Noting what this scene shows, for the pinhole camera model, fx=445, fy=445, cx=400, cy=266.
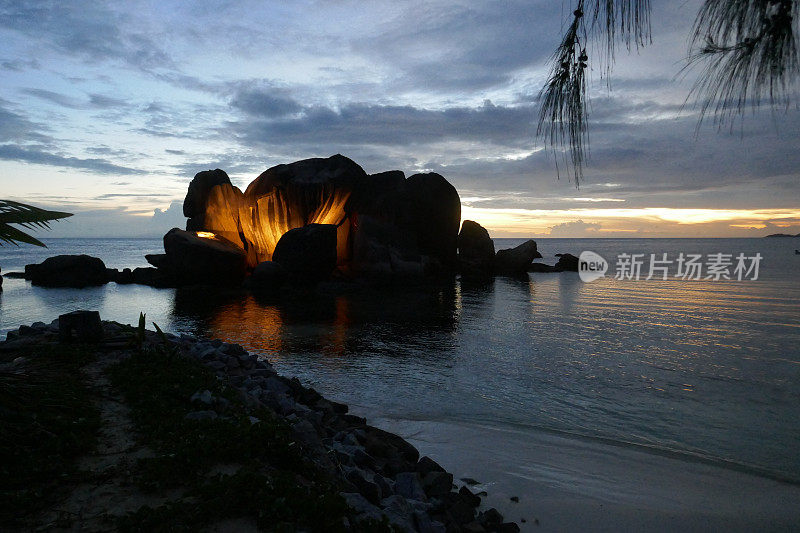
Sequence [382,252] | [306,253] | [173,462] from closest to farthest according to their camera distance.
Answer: [173,462] → [306,253] → [382,252]

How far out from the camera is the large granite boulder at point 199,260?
121ft

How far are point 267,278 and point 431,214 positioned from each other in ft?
66.3

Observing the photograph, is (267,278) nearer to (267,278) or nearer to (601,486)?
(267,278)

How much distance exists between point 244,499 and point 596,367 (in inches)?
473

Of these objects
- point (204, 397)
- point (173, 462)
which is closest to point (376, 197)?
point (204, 397)

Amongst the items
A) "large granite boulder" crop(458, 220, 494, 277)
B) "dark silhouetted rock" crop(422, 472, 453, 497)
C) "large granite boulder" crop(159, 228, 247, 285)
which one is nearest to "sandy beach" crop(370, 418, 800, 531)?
"dark silhouetted rock" crop(422, 472, 453, 497)

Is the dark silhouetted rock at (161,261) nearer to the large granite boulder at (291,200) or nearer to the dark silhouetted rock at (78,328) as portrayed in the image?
the large granite boulder at (291,200)

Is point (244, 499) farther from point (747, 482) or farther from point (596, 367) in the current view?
point (596, 367)

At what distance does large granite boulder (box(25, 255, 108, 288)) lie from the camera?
37844mm

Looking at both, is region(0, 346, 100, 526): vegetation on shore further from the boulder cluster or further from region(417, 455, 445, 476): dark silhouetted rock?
the boulder cluster

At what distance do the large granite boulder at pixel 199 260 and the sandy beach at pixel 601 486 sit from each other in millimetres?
32979

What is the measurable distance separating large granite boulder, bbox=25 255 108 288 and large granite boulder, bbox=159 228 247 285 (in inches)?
271

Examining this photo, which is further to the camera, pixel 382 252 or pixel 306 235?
pixel 382 252

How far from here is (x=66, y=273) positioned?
38312 mm
